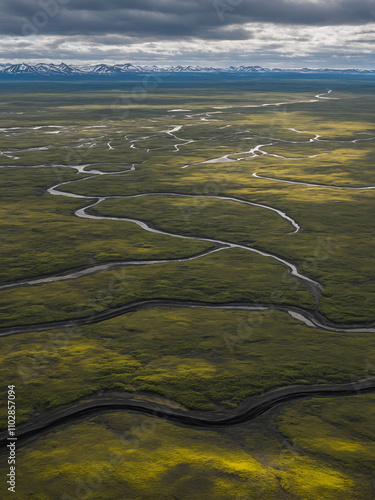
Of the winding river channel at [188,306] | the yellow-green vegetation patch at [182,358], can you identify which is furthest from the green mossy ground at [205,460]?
the yellow-green vegetation patch at [182,358]

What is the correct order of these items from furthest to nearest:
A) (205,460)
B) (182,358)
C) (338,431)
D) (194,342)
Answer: (194,342) → (182,358) → (338,431) → (205,460)

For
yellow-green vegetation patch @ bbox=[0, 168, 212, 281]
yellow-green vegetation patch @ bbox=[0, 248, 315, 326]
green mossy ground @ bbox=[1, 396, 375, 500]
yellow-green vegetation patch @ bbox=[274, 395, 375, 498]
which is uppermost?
yellow-green vegetation patch @ bbox=[0, 168, 212, 281]

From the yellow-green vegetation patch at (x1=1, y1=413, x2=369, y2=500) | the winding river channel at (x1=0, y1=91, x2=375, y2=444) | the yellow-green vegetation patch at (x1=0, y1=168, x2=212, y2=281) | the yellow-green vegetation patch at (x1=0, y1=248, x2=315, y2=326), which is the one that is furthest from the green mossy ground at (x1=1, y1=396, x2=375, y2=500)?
the yellow-green vegetation patch at (x1=0, y1=168, x2=212, y2=281)

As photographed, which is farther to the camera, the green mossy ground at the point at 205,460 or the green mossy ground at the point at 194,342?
the green mossy ground at the point at 194,342

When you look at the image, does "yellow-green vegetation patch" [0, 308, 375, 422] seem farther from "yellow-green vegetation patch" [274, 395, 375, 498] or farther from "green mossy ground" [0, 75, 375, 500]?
"yellow-green vegetation patch" [274, 395, 375, 498]

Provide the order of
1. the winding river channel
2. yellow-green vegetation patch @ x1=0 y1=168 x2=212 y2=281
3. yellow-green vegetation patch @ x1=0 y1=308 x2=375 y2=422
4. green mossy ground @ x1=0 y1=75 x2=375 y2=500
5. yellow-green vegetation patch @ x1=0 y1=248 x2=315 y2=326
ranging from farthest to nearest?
yellow-green vegetation patch @ x1=0 y1=168 x2=212 y2=281 → yellow-green vegetation patch @ x1=0 y1=248 x2=315 y2=326 → yellow-green vegetation patch @ x1=0 y1=308 x2=375 y2=422 → the winding river channel → green mossy ground @ x1=0 y1=75 x2=375 y2=500

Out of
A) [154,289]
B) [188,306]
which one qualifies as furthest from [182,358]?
[154,289]

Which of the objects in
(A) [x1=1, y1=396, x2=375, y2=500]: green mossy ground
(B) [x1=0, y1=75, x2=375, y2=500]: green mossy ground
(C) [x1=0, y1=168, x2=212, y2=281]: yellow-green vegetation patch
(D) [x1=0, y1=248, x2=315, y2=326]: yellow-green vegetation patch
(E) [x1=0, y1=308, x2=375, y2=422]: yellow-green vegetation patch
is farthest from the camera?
(C) [x1=0, y1=168, x2=212, y2=281]: yellow-green vegetation patch

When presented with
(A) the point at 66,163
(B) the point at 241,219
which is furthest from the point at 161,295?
(A) the point at 66,163

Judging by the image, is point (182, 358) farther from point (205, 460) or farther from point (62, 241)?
point (62, 241)

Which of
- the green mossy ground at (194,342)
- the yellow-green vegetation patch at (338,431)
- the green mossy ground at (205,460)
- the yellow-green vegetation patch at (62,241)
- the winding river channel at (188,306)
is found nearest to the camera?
the green mossy ground at (205,460)

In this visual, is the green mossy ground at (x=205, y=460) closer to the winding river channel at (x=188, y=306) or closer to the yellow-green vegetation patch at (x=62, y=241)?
the winding river channel at (x=188, y=306)
